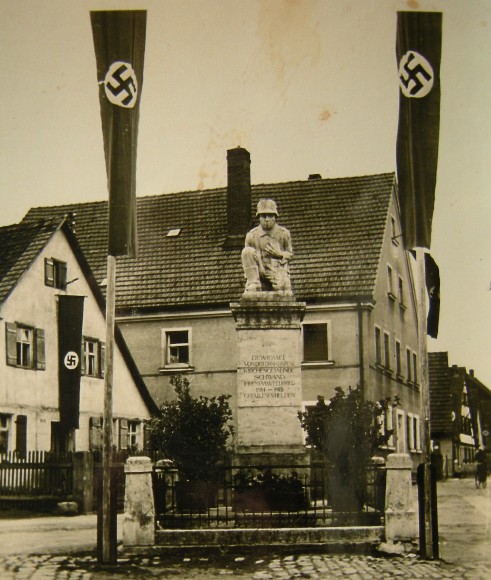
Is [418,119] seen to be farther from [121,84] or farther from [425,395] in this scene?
[121,84]

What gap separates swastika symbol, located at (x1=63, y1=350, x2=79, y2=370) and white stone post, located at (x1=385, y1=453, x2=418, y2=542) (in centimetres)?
1440

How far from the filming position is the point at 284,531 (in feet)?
36.9

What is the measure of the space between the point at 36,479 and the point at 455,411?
25697 millimetres

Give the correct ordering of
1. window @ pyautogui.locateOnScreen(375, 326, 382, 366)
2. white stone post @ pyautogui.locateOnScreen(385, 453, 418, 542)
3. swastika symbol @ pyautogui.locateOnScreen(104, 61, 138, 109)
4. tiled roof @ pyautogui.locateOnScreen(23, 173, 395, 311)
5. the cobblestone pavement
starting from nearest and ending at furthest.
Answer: the cobblestone pavement < swastika symbol @ pyautogui.locateOnScreen(104, 61, 138, 109) < white stone post @ pyautogui.locateOnScreen(385, 453, 418, 542) < tiled roof @ pyautogui.locateOnScreen(23, 173, 395, 311) < window @ pyautogui.locateOnScreen(375, 326, 382, 366)

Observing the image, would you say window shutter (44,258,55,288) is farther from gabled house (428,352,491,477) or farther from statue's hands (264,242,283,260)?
gabled house (428,352,491,477)

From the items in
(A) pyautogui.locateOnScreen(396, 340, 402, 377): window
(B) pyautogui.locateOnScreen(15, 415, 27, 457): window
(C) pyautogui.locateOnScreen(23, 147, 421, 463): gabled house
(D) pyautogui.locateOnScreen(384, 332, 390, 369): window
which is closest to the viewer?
(B) pyautogui.locateOnScreen(15, 415, 27, 457): window

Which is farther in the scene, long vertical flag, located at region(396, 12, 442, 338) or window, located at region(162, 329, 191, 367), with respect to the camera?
window, located at region(162, 329, 191, 367)

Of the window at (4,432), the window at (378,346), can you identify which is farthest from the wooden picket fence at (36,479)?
the window at (378,346)

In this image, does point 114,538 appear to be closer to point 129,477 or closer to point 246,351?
point 129,477

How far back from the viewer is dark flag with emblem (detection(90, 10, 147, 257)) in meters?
10.6

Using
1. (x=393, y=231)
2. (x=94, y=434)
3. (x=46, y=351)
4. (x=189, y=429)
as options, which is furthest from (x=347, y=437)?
(x=393, y=231)

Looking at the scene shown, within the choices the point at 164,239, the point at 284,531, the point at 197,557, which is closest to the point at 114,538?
the point at 197,557

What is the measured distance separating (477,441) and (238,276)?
82.0 ft

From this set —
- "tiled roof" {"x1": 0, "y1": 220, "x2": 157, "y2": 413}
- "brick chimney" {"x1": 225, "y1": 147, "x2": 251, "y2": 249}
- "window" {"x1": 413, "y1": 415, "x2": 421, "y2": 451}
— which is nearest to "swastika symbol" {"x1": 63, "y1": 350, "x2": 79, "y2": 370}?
"tiled roof" {"x1": 0, "y1": 220, "x2": 157, "y2": 413}
